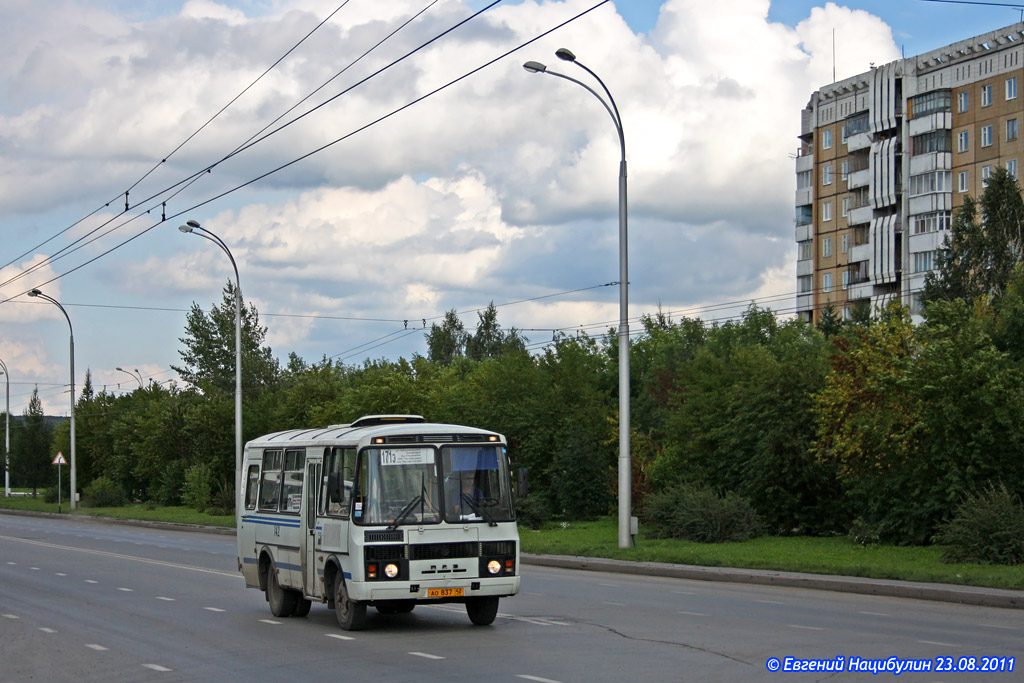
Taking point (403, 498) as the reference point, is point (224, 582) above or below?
below

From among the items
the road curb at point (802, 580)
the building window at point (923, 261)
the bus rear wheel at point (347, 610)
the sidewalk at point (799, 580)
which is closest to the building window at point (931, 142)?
the building window at point (923, 261)

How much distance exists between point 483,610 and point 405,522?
66.0 inches

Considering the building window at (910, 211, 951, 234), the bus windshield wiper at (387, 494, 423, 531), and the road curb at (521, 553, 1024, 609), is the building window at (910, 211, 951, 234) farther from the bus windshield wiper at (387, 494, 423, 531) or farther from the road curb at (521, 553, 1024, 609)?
the bus windshield wiper at (387, 494, 423, 531)

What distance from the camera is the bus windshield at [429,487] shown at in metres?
14.6

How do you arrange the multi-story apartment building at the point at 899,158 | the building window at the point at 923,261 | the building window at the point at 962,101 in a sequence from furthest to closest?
the building window at the point at 923,261
the building window at the point at 962,101
the multi-story apartment building at the point at 899,158

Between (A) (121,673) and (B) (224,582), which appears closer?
(A) (121,673)

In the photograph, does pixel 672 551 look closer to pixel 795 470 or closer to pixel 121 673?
pixel 795 470

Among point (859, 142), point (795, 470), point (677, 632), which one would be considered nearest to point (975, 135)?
point (859, 142)

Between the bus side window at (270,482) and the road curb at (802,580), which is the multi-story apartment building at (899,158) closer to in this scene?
the road curb at (802,580)

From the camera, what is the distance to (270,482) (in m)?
17.5

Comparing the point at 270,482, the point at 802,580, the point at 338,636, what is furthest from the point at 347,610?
the point at 802,580

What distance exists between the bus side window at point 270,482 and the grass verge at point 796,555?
1003 centimetres

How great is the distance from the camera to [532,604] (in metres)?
18.0

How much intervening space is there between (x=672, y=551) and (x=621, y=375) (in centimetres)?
435
